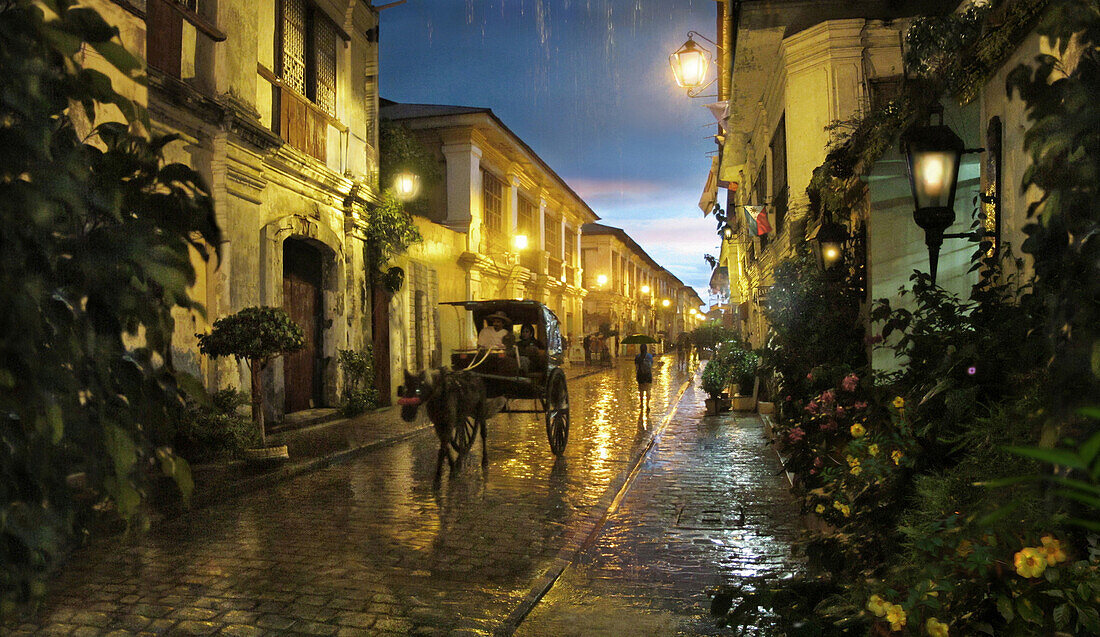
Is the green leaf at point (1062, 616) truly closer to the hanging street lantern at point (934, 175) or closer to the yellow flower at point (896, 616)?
the yellow flower at point (896, 616)

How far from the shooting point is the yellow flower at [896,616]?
8.87 feet

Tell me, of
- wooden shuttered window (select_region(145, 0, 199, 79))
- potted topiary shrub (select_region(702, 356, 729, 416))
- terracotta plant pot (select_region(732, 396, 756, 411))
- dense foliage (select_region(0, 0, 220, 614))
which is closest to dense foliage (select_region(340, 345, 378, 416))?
wooden shuttered window (select_region(145, 0, 199, 79))

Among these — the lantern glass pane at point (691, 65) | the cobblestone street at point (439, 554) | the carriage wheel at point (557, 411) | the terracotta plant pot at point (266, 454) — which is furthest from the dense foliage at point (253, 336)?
the lantern glass pane at point (691, 65)

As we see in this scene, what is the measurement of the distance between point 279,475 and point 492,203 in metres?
18.3

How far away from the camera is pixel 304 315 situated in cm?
1438

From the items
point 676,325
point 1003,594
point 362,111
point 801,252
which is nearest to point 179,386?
point 1003,594

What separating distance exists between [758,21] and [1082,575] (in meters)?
12.1

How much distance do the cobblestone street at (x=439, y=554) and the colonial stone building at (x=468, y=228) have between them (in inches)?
281

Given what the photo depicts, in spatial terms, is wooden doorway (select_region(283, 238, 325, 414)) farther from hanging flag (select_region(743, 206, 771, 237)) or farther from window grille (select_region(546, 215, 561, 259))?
window grille (select_region(546, 215, 561, 259))

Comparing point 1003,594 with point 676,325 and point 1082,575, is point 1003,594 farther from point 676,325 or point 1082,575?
point 676,325

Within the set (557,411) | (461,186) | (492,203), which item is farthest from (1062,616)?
(492,203)

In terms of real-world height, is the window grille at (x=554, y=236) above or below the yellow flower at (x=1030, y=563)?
above

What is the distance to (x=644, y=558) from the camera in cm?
588

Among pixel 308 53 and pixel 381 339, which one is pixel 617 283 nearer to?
pixel 381 339
